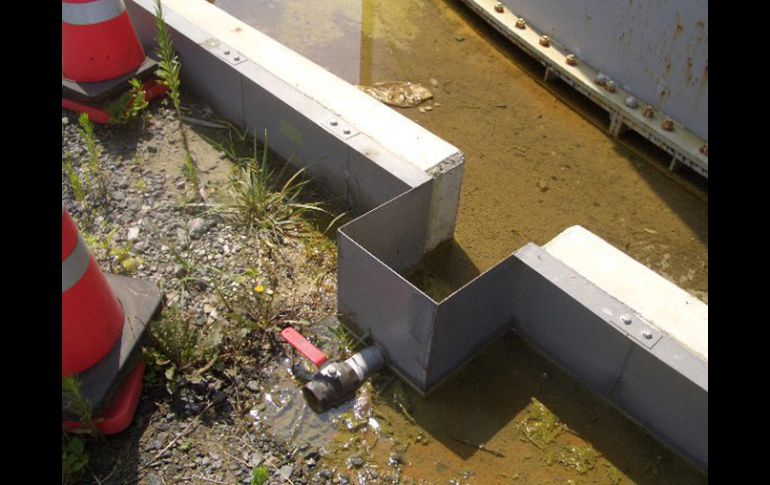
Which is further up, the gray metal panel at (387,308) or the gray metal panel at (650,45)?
the gray metal panel at (650,45)

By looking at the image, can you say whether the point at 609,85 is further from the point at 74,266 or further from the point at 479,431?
the point at 74,266

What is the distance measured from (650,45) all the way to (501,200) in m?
1.64

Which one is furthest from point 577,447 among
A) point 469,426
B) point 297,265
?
point 297,265

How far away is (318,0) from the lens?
7.09 metres

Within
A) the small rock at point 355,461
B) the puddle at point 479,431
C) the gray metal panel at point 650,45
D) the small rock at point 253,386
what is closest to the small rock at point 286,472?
the puddle at point 479,431

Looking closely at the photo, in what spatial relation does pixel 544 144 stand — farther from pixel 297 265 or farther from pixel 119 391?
pixel 119 391

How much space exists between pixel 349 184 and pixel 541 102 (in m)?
2.32

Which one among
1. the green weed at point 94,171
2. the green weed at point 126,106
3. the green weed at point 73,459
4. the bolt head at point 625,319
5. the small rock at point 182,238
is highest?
the bolt head at point 625,319

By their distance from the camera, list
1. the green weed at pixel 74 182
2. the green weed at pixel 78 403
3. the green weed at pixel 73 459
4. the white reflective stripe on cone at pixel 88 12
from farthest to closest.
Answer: the white reflective stripe on cone at pixel 88 12 < the green weed at pixel 74 182 < the green weed at pixel 73 459 < the green weed at pixel 78 403

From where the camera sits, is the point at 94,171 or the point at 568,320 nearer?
the point at 568,320

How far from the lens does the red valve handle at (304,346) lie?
3.61 m

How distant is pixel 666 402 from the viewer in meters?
3.28

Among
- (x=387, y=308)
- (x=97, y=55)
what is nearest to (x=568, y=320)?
(x=387, y=308)

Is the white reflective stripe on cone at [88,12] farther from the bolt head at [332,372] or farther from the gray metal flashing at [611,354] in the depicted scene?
the gray metal flashing at [611,354]
